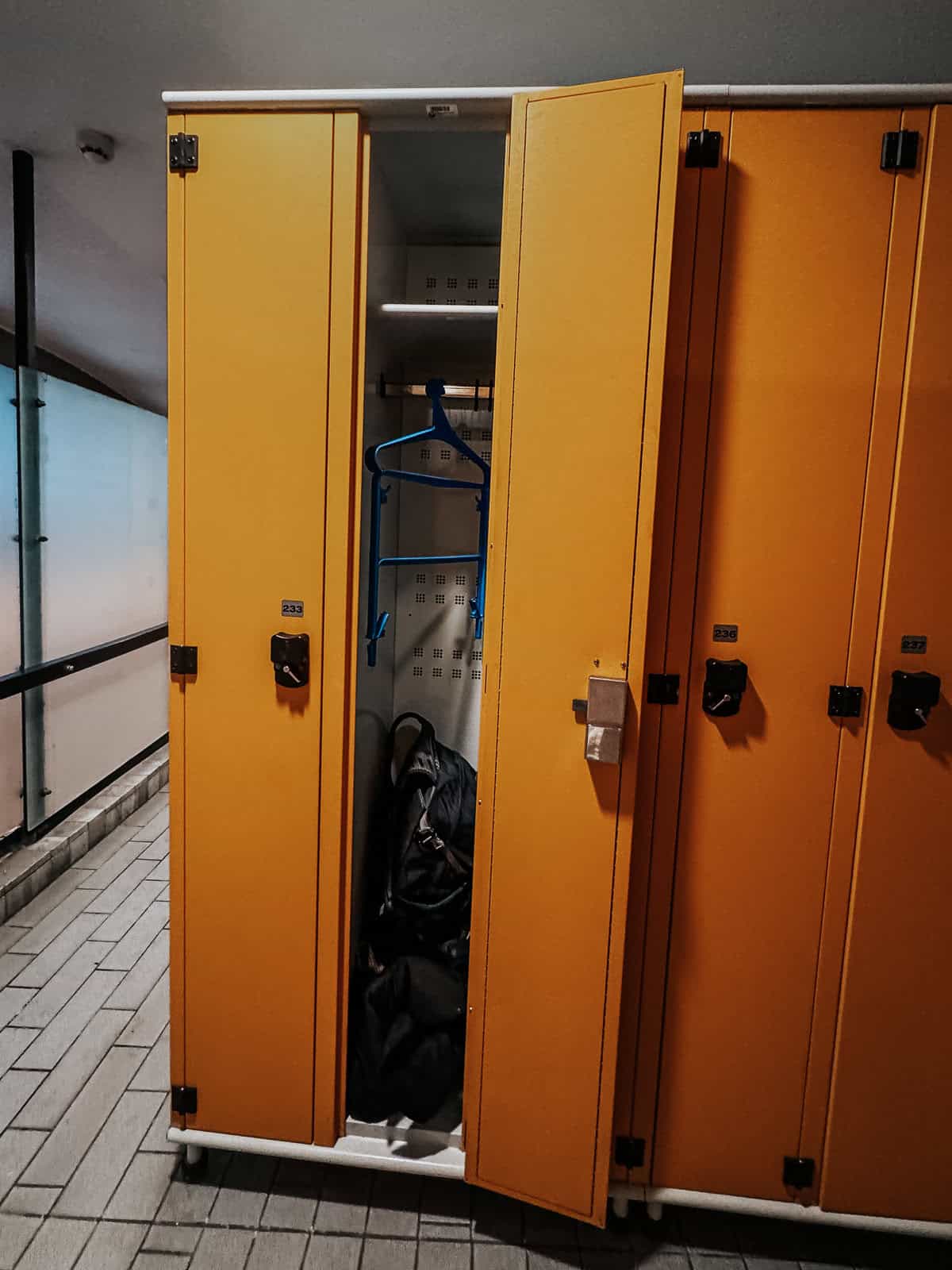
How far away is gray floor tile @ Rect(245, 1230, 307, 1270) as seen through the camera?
4.74 ft

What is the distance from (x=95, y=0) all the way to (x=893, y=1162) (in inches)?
Result: 134

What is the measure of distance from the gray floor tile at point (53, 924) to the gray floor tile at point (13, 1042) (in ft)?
1.53

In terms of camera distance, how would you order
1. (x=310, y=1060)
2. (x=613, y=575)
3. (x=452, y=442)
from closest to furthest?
(x=613, y=575) < (x=310, y=1060) < (x=452, y=442)

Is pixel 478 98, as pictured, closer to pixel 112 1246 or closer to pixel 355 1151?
pixel 355 1151

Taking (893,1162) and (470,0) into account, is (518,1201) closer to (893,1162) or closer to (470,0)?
(893,1162)

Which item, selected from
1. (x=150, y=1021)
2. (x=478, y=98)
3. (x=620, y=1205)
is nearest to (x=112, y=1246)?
(x=150, y=1021)

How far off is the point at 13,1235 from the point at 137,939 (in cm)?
120

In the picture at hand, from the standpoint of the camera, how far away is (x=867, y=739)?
1431mm

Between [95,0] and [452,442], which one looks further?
[452,442]

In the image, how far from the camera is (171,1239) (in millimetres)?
1490

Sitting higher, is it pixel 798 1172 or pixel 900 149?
pixel 900 149

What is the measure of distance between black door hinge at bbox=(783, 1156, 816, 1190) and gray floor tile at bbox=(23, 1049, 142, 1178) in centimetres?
186

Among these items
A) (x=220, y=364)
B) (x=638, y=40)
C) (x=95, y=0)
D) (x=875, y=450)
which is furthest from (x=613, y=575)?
(x=95, y=0)

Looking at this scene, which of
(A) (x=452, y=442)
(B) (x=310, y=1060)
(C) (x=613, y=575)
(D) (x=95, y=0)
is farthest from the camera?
(A) (x=452, y=442)
